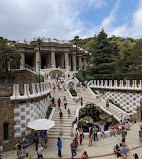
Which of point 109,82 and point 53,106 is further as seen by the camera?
point 109,82

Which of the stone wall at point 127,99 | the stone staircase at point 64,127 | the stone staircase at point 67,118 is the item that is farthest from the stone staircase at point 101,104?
the stone staircase at point 64,127

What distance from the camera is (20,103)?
12125 mm

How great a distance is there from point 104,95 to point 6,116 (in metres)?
17.4

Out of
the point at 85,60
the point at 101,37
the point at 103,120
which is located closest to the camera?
the point at 103,120

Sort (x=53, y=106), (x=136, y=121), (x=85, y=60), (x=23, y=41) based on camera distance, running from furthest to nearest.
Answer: (x=85, y=60) → (x=23, y=41) → (x=136, y=121) → (x=53, y=106)

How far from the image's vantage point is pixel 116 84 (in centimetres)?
2339

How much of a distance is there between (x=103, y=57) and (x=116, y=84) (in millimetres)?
9405

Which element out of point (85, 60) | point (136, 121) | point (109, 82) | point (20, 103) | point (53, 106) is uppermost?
point (85, 60)

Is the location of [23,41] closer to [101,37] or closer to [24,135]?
[101,37]

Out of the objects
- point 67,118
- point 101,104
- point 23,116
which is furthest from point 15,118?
point 101,104

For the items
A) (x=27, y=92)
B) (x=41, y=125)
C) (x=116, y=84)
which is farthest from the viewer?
(x=116, y=84)

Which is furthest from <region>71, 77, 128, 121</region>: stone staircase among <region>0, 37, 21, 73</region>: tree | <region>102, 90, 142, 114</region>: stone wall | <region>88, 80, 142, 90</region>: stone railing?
<region>0, 37, 21, 73</region>: tree

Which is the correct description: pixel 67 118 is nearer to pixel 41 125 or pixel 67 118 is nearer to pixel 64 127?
pixel 64 127

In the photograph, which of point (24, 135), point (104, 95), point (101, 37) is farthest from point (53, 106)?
point (101, 37)
